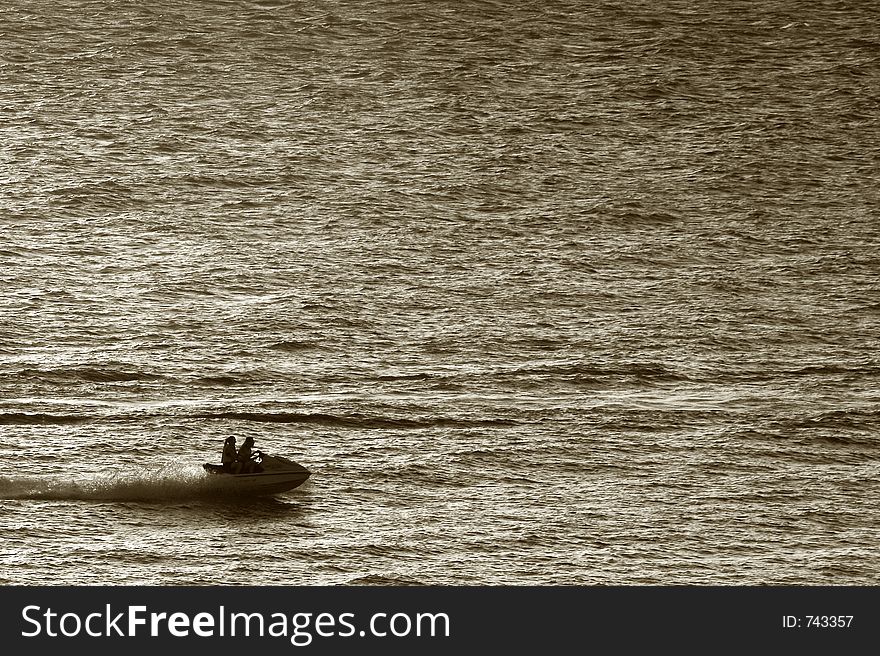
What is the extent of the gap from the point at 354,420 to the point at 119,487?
43.8 ft

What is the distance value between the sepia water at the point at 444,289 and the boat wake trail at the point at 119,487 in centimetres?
18

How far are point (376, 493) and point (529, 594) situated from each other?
1730 centimetres

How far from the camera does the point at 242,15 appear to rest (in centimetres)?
9869

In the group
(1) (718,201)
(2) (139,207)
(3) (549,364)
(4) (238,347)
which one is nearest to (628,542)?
(3) (549,364)

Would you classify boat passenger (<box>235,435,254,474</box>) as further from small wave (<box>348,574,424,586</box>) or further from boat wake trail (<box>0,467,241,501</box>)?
small wave (<box>348,574,424,586</box>)

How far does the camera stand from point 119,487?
6275 centimetres

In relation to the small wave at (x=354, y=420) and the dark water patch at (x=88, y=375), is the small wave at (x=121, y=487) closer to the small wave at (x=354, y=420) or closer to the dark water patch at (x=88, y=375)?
the small wave at (x=354, y=420)

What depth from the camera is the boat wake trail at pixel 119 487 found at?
2420 inches

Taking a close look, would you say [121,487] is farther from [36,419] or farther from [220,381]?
[220,381]

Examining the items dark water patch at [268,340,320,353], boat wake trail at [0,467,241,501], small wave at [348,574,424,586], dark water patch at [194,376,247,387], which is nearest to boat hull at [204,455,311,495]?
boat wake trail at [0,467,241,501]

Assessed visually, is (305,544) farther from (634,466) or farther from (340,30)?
(340,30)

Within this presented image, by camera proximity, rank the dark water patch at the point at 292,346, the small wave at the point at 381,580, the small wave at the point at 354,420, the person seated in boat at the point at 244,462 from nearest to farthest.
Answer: the small wave at the point at 381,580
the person seated in boat at the point at 244,462
the small wave at the point at 354,420
the dark water patch at the point at 292,346

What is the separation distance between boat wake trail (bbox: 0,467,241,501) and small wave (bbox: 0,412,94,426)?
7.59 meters

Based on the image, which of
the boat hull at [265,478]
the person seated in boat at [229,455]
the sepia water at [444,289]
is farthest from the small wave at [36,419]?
the person seated in boat at [229,455]
